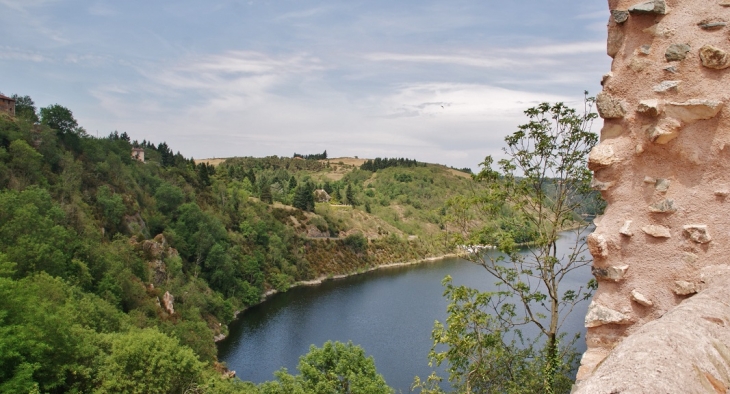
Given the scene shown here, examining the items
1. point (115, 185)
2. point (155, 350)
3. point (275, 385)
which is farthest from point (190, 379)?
point (115, 185)

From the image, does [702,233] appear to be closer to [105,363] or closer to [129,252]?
[105,363]

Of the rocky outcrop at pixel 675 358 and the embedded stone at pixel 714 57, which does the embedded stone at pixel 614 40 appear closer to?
the embedded stone at pixel 714 57

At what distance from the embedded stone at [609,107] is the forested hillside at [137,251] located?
5.33 meters

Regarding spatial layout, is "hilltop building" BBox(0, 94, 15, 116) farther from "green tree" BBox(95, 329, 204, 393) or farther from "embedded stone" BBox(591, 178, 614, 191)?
"embedded stone" BBox(591, 178, 614, 191)

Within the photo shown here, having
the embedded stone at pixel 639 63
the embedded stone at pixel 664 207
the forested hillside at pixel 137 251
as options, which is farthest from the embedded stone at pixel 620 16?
the forested hillside at pixel 137 251

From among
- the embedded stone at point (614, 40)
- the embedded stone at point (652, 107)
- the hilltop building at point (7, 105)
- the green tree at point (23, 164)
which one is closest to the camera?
the embedded stone at point (652, 107)

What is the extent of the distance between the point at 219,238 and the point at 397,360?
36.4m

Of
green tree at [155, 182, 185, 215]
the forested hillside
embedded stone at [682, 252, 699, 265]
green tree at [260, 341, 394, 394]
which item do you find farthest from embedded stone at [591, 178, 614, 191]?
green tree at [155, 182, 185, 215]

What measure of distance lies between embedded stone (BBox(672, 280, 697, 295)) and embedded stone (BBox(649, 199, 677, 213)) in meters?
0.77

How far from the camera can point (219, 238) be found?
68.1 meters

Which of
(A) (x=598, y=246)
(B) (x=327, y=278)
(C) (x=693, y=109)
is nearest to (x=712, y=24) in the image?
(C) (x=693, y=109)

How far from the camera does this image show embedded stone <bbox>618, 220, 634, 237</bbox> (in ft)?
19.1

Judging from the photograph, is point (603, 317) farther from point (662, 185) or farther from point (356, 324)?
point (356, 324)

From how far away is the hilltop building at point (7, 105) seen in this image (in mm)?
61303
